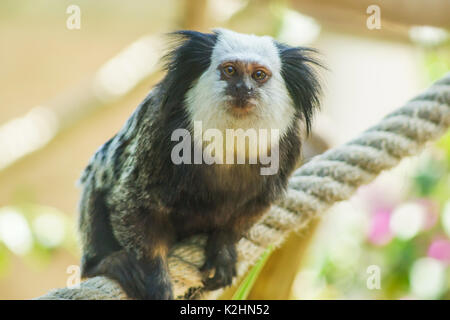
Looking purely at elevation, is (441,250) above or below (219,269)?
below

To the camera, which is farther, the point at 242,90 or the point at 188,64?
the point at 188,64

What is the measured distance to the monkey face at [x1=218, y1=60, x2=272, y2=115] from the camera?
4.50 feet

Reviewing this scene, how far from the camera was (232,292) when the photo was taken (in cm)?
192

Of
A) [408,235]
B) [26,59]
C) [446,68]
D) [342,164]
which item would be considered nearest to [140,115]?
[342,164]

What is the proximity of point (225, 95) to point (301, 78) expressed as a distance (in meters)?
0.27

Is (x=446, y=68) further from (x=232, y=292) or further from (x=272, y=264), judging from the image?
(x=232, y=292)

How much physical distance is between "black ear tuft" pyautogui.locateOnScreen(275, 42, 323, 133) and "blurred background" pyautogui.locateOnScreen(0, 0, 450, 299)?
0.93 ft

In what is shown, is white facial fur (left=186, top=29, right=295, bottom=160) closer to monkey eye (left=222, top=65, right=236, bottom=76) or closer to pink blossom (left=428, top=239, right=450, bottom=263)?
monkey eye (left=222, top=65, right=236, bottom=76)

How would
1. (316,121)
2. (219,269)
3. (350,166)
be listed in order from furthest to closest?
(316,121) < (350,166) < (219,269)

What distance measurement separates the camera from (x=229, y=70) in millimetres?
1394

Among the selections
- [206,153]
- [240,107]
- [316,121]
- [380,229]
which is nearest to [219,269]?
[206,153]

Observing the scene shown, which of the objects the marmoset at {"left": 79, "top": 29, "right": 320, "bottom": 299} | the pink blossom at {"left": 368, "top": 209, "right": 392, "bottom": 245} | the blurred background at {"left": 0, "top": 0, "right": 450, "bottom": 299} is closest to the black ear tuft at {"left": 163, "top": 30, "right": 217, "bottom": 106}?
the marmoset at {"left": 79, "top": 29, "right": 320, "bottom": 299}

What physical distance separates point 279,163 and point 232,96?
0.92 ft

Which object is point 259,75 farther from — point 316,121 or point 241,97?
point 316,121
